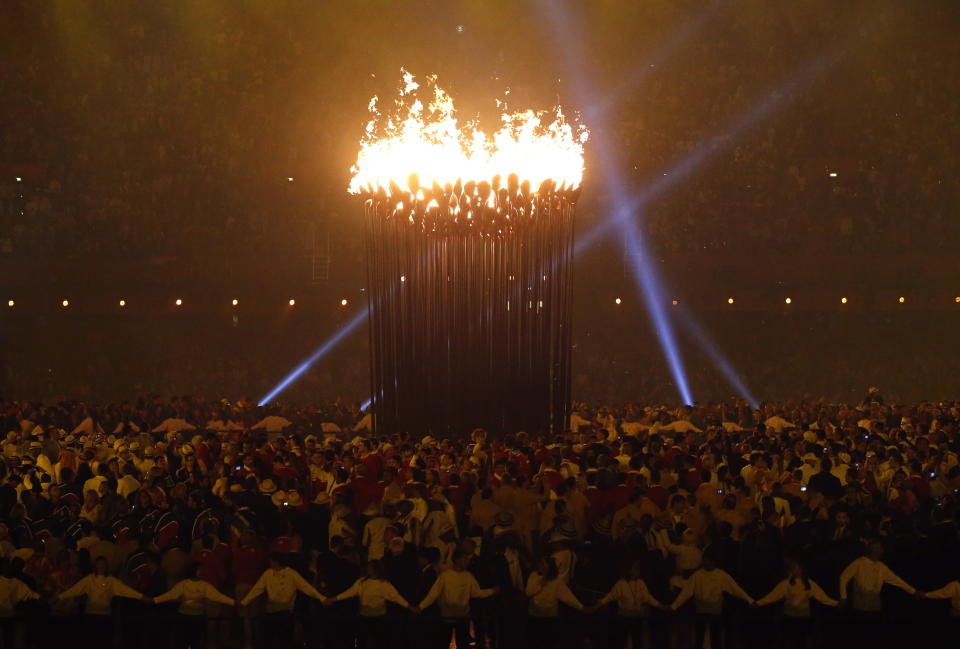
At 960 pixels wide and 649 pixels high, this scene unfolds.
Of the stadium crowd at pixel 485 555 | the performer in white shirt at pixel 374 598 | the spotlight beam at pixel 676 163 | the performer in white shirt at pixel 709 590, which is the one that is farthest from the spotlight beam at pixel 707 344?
the performer in white shirt at pixel 374 598

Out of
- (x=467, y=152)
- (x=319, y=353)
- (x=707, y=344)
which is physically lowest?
(x=319, y=353)

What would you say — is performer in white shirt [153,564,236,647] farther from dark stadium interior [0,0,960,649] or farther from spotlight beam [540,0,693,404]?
spotlight beam [540,0,693,404]

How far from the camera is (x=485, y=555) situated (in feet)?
30.9

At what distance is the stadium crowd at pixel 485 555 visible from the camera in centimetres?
898

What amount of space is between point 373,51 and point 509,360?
18.7 metres

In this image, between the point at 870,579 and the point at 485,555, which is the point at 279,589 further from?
the point at 870,579

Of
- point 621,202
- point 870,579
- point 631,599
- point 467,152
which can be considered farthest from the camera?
point 621,202

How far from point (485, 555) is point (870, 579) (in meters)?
2.89

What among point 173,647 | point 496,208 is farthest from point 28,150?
point 173,647

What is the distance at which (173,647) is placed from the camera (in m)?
9.27

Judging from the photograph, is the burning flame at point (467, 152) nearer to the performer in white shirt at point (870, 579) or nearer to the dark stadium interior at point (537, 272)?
the dark stadium interior at point (537, 272)

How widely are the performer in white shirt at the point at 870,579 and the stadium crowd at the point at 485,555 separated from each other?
16 mm

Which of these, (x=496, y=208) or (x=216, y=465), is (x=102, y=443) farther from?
(x=496, y=208)

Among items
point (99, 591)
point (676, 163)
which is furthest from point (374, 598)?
point (676, 163)
